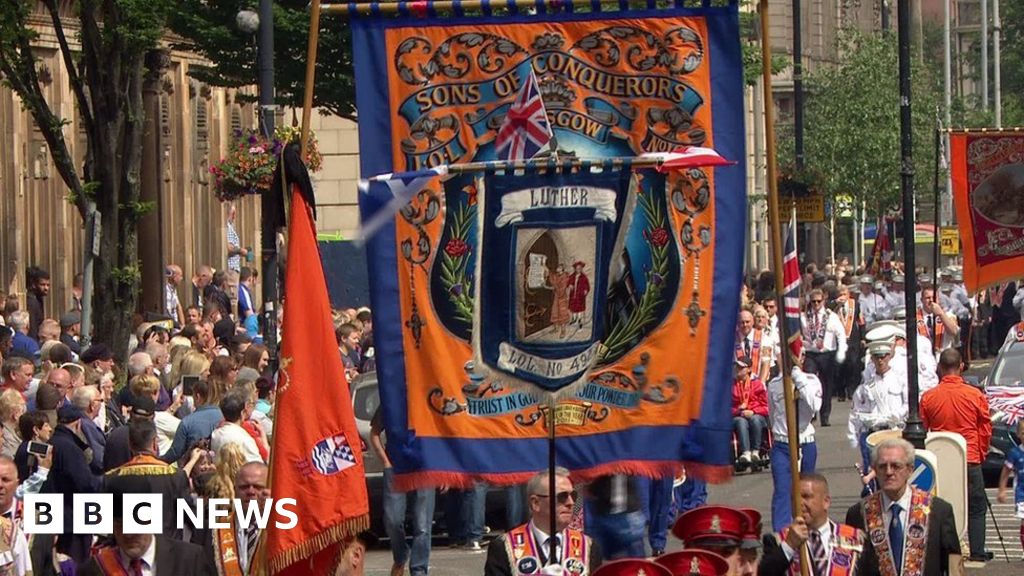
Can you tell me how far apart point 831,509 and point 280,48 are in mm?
13744

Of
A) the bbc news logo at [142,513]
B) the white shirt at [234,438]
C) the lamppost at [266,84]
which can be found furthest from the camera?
the lamppost at [266,84]

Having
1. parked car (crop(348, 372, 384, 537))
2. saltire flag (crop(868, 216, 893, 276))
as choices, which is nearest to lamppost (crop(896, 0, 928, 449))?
parked car (crop(348, 372, 384, 537))

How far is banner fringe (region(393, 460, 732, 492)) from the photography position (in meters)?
9.60

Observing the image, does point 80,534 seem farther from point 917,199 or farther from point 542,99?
point 917,199

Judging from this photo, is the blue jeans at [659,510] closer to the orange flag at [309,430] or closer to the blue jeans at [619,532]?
the blue jeans at [619,532]

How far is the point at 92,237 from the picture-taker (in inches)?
795

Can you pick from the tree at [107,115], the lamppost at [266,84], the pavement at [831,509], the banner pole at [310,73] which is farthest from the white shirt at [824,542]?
the tree at [107,115]

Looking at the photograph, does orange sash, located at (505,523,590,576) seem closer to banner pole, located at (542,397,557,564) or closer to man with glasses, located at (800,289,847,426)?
banner pole, located at (542,397,557,564)

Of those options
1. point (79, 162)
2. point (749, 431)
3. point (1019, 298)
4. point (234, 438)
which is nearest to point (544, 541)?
point (234, 438)

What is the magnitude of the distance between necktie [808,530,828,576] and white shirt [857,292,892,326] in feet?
84.0

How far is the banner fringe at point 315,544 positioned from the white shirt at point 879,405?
32.5 feet

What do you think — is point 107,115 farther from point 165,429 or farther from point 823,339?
point 823,339

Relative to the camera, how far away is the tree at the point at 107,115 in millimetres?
21438

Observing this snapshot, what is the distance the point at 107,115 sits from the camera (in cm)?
2209
